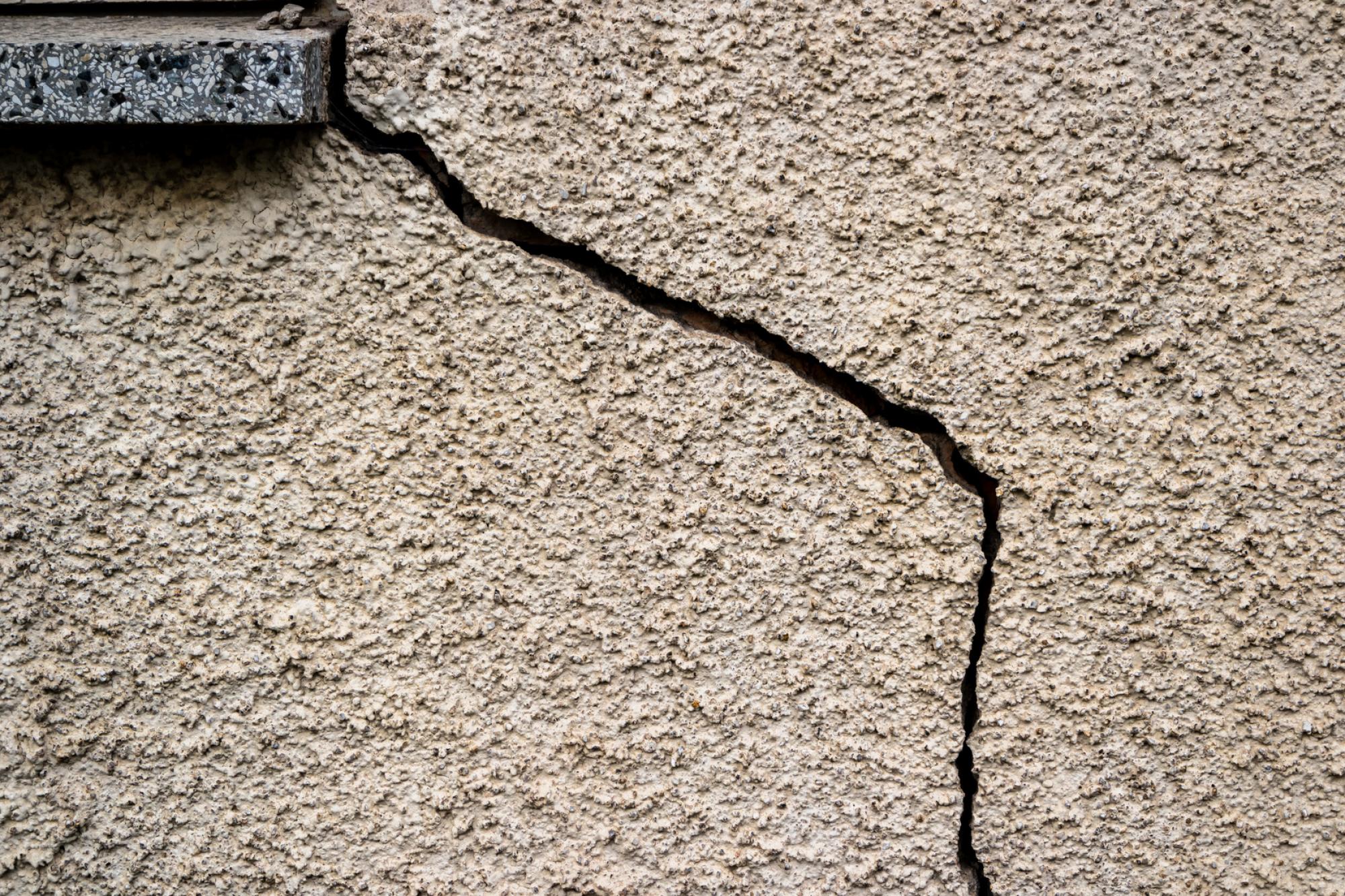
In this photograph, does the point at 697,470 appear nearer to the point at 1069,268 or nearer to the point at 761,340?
the point at 761,340

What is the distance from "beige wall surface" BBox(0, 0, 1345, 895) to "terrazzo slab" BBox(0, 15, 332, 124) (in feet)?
0.20

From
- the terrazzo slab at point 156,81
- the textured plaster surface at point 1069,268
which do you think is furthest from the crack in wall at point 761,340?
the terrazzo slab at point 156,81

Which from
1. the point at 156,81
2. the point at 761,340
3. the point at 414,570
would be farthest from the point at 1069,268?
the point at 156,81

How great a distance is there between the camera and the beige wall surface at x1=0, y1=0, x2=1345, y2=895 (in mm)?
682

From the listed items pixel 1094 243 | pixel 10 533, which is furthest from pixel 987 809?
pixel 10 533

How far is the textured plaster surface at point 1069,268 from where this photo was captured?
2.21 feet

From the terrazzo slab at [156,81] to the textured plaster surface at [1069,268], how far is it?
7 cm

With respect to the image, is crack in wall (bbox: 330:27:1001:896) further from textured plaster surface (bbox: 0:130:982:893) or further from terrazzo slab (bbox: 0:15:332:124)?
terrazzo slab (bbox: 0:15:332:124)

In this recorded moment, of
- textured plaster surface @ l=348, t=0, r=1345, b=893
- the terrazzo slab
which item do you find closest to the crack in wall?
textured plaster surface @ l=348, t=0, r=1345, b=893

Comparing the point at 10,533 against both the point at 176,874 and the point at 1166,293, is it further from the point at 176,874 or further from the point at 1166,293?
the point at 1166,293

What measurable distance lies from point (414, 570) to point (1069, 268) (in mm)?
604

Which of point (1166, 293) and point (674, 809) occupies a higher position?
point (1166, 293)

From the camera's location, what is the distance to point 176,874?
2.44 feet

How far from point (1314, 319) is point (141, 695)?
1.03 meters
